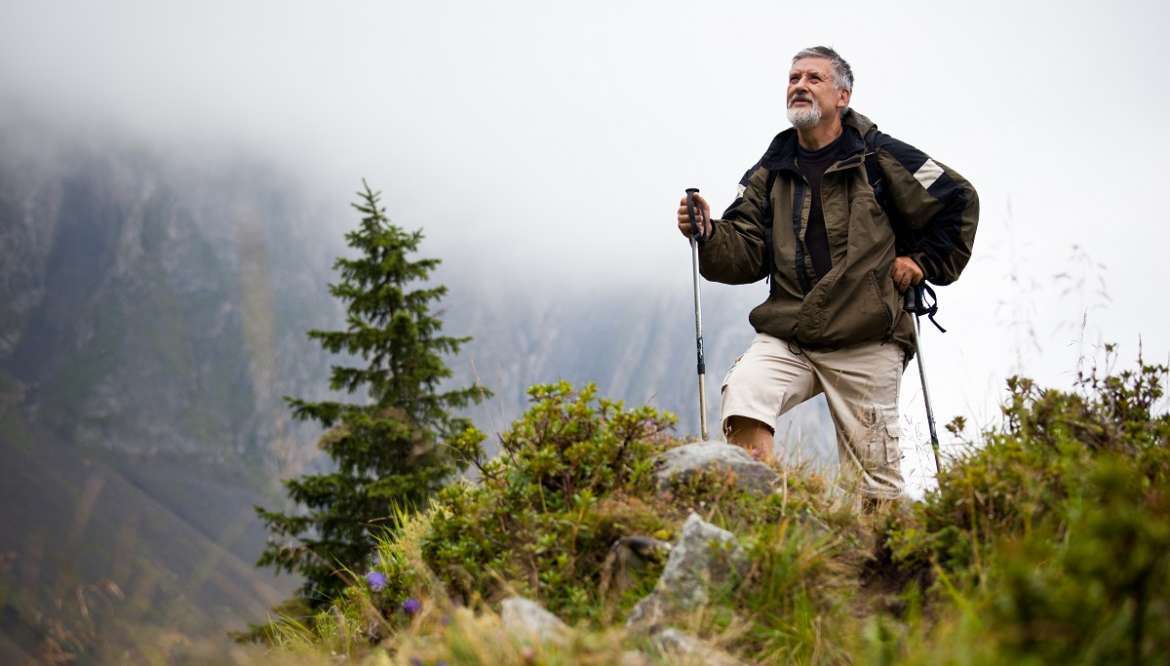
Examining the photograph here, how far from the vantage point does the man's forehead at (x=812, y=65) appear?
5891 millimetres

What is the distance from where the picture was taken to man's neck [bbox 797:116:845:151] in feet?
19.2

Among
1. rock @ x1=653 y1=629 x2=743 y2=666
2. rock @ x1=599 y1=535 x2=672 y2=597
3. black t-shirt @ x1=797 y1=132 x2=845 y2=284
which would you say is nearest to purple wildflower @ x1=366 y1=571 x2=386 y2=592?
rock @ x1=599 y1=535 x2=672 y2=597

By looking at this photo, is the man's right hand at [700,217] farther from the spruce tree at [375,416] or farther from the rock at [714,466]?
the spruce tree at [375,416]

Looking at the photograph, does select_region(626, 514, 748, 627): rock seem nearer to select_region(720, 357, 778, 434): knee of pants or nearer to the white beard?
select_region(720, 357, 778, 434): knee of pants

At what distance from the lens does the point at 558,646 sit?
7.98ft

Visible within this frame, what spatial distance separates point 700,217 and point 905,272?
1422 mm

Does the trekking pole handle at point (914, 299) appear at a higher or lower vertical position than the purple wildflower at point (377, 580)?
higher

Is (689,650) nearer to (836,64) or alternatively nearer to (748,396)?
(748,396)

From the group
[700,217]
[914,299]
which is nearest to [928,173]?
[914,299]

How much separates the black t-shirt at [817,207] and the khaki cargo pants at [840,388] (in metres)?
0.57

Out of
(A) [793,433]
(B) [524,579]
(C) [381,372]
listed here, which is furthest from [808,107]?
(C) [381,372]

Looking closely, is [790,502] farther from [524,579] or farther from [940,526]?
[524,579]

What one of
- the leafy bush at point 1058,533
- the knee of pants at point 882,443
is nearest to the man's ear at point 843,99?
the knee of pants at point 882,443

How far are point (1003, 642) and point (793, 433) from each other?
3.49 meters
